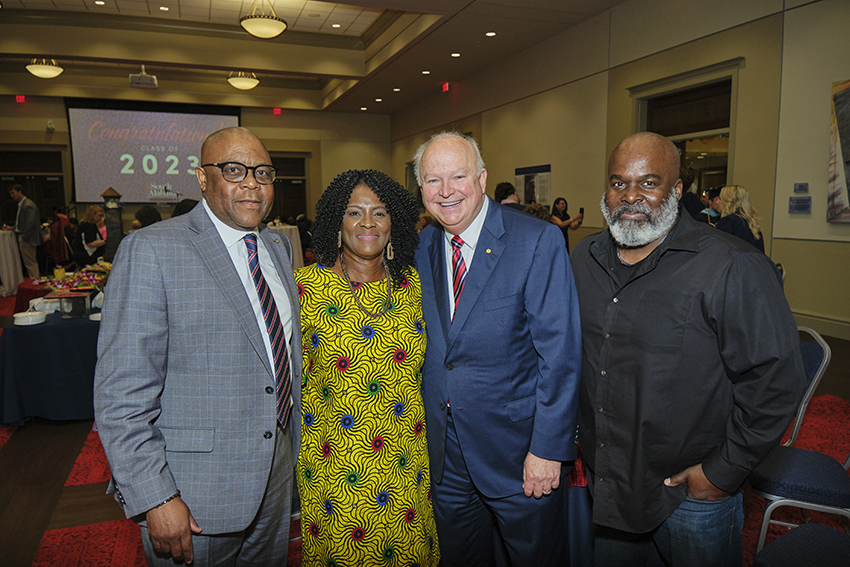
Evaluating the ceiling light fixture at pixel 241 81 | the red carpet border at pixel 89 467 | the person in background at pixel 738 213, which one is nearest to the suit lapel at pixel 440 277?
the red carpet border at pixel 89 467

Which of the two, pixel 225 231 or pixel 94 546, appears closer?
pixel 225 231

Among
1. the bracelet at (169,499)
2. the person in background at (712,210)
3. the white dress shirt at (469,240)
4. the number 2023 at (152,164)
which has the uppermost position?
the number 2023 at (152,164)

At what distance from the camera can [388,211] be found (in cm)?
195

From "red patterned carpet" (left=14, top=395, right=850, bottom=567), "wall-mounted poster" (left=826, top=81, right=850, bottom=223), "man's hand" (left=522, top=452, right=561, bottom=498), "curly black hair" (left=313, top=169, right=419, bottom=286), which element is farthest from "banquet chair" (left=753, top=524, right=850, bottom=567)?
"wall-mounted poster" (left=826, top=81, right=850, bottom=223)

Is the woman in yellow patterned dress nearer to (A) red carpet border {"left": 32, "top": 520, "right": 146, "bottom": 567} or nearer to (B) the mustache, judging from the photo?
(B) the mustache

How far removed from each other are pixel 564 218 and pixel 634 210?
7.25 meters

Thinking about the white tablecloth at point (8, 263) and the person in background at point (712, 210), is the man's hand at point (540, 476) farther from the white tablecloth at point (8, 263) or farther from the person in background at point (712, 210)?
the white tablecloth at point (8, 263)

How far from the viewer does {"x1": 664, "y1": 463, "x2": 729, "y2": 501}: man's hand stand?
1589mm

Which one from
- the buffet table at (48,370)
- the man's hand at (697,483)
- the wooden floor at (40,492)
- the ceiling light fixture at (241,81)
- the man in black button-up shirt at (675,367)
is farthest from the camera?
the ceiling light fixture at (241,81)

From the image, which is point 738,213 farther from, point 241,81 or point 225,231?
point 241,81

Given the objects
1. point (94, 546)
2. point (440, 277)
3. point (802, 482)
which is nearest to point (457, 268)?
point (440, 277)

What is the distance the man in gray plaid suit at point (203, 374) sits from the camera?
135 centimetres

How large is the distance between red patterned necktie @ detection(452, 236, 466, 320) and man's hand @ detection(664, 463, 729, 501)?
929 millimetres

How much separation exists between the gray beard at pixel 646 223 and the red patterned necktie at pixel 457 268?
0.56 meters
